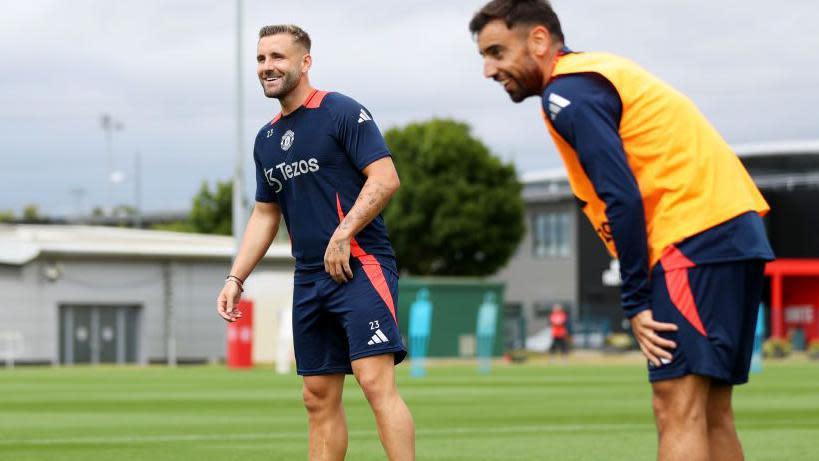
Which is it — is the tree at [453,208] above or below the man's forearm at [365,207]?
below

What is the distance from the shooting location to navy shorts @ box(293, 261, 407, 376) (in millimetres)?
6762

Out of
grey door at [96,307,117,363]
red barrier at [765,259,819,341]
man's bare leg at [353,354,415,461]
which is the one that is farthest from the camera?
red barrier at [765,259,819,341]

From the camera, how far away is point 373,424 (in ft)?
44.5

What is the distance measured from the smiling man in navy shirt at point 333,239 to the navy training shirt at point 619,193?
185 cm

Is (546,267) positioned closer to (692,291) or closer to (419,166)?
(419,166)

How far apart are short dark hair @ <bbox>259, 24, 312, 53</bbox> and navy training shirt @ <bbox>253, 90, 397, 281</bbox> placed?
0.24m

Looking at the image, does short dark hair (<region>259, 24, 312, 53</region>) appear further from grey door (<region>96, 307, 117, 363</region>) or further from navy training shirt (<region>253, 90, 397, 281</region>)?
grey door (<region>96, 307, 117, 363</region>)

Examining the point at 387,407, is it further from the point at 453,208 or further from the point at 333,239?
the point at 453,208

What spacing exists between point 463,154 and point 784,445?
182 feet

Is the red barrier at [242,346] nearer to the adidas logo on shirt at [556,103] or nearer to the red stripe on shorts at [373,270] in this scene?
the red stripe on shorts at [373,270]

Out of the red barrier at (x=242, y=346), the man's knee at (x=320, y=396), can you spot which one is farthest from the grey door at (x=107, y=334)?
the man's knee at (x=320, y=396)

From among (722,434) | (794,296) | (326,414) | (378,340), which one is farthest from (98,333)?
(722,434)

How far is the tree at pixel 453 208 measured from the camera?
64.3 m

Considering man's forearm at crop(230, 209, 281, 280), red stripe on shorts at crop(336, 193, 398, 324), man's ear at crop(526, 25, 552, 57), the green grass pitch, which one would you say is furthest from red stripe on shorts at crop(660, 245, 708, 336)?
the green grass pitch
